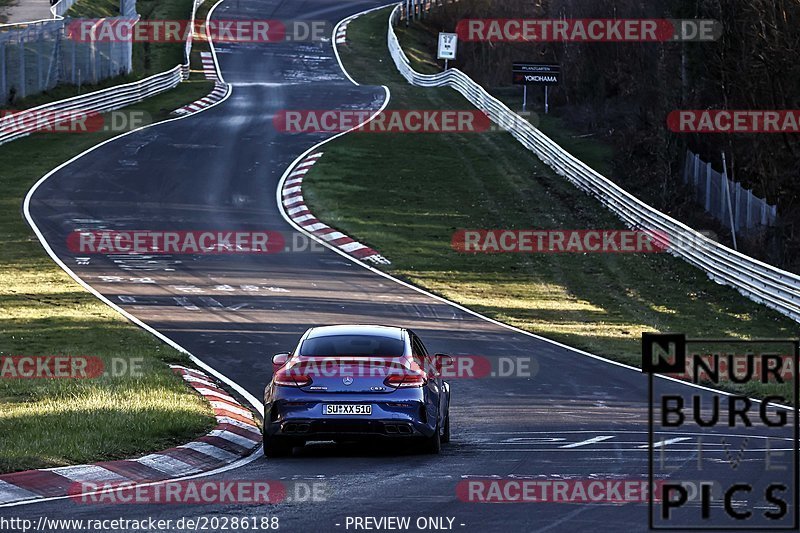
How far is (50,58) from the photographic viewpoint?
48.5 metres

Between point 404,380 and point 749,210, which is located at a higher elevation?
point 749,210

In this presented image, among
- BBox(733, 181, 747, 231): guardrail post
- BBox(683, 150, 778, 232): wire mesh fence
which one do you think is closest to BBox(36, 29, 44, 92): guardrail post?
BBox(683, 150, 778, 232): wire mesh fence

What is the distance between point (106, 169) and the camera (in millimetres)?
39875

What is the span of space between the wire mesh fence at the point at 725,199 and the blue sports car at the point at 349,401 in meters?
21.4

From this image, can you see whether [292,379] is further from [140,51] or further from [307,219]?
[140,51]

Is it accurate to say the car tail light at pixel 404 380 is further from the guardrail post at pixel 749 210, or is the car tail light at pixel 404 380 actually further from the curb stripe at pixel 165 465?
the guardrail post at pixel 749 210

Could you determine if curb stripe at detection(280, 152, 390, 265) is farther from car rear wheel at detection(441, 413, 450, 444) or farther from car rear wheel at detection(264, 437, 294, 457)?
car rear wheel at detection(264, 437, 294, 457)

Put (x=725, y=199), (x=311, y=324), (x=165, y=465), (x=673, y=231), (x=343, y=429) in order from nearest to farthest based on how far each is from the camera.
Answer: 1. (x=165, y=465)
2. (x=343, y=429)
3. (x=311, y=324)
4. (x=673, y=231)
5. (x=725, y=199)

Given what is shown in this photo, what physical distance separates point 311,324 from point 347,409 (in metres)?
10.7

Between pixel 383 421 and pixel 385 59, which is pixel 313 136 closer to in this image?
pixel 385 59

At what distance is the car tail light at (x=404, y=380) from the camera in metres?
13.0

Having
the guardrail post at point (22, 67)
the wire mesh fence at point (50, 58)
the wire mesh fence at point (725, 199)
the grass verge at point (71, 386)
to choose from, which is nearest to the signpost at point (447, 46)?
the wire mesh fence at point (50, 58)

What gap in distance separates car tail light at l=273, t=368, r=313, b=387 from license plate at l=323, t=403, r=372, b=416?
1.19 feet

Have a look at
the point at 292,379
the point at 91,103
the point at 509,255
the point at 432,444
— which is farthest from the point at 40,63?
the point at 432,444
